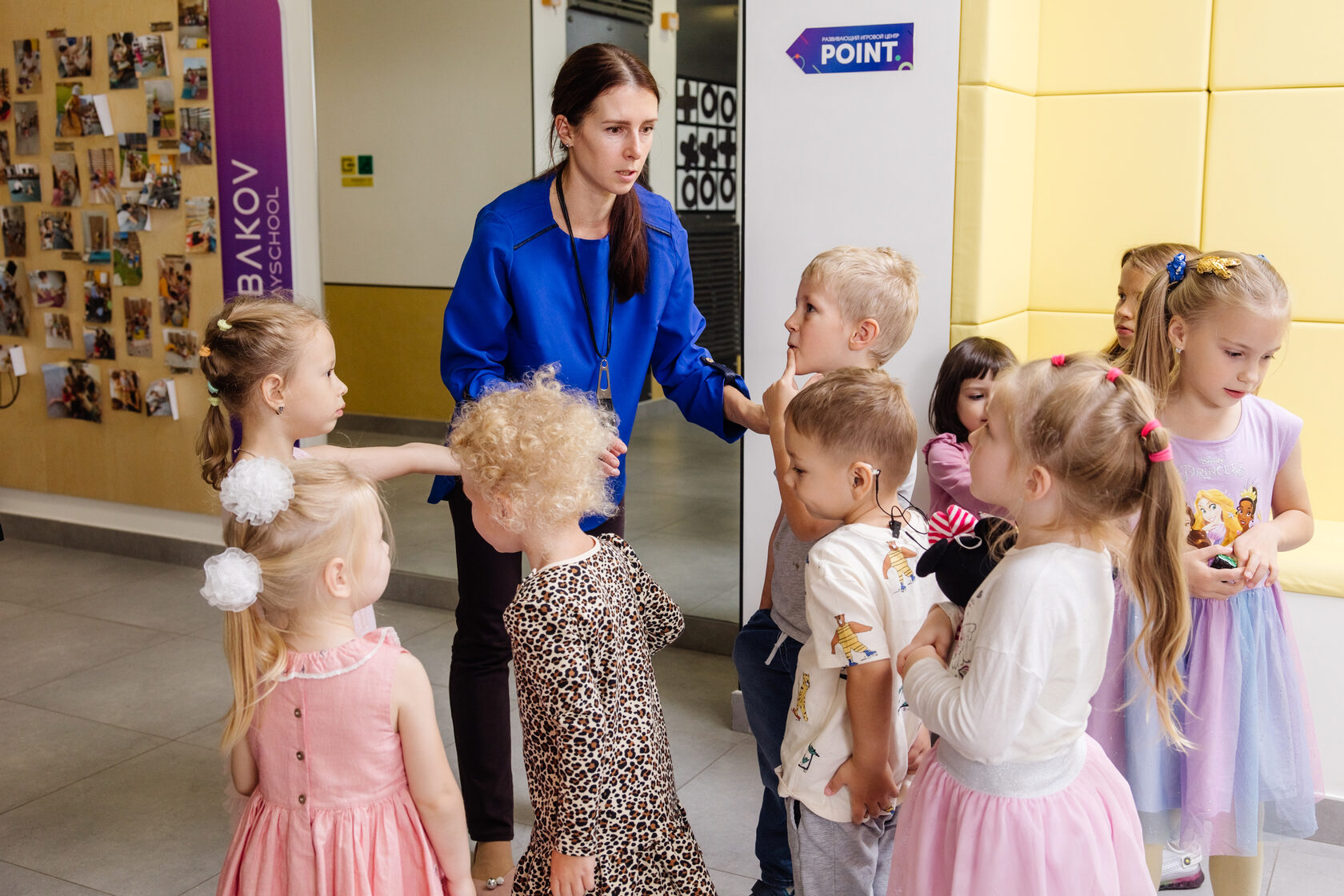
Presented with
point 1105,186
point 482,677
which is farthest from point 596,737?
point 1105,186

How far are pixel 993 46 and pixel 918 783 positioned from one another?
1936 mm

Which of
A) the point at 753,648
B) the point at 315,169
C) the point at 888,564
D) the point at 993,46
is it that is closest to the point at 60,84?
the point at 315,169

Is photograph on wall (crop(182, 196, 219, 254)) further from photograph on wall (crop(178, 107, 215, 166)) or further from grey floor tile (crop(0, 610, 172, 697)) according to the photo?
grey floor tile (crop(0, 610, 172, 697))

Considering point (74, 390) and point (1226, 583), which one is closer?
point (1226, 583)

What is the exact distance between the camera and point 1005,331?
319cm

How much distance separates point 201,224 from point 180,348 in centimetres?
53

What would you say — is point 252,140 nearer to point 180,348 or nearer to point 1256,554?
point 180,348

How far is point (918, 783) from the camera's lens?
1708 mm

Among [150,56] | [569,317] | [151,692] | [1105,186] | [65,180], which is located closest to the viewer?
[569,317]

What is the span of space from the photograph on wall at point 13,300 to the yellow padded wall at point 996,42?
4241mm

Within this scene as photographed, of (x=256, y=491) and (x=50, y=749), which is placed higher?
(x=256, y=491)

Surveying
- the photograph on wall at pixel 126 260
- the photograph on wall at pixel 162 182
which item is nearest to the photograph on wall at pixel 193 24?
the photograph on wall at pixel 162 182

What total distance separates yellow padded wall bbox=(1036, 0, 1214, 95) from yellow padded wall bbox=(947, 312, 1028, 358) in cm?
65

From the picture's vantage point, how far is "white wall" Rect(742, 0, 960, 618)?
2.91m
